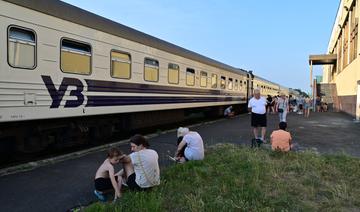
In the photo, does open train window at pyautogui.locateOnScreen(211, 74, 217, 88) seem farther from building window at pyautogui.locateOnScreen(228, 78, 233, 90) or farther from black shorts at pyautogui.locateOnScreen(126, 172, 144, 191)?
black shorts at pyautogui.locateOnScreen(126, 172, 144, 191)

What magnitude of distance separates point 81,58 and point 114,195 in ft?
14.5

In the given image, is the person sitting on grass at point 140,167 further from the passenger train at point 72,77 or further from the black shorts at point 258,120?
the black shorts at point 258,120

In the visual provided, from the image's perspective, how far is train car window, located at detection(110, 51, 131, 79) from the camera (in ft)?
34.2

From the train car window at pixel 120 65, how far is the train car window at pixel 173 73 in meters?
3.18

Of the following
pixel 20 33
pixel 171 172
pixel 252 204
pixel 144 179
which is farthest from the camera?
pixel 20 33

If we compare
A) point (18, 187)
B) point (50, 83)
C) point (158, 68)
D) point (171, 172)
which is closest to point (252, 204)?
point (171, 172)

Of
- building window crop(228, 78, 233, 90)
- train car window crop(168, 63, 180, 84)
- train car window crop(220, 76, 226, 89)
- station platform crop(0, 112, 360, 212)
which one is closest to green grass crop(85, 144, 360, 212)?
station platform crop(0, 112, 360, 212)

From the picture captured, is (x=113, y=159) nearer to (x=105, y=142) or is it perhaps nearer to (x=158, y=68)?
(x=105, y=142)

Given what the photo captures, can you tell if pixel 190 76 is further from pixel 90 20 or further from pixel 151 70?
pixel 90 20

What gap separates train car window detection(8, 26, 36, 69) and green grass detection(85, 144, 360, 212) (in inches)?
137

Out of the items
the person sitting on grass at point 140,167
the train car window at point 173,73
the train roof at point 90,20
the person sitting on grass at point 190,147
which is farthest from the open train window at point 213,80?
the person sitting on grass at point 140,167

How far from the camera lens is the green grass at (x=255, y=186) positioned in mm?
4938

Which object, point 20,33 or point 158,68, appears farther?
point 158,68

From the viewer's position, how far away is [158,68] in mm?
13203
